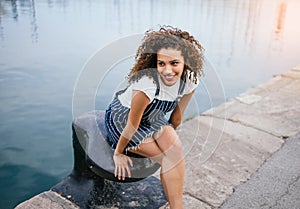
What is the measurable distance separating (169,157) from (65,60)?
18.5 feet

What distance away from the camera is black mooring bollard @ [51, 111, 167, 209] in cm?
192

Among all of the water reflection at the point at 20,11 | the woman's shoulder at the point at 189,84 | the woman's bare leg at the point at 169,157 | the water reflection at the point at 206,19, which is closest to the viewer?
the woman's bare leg at the point at 169,157

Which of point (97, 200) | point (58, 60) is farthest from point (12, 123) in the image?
point (97, 200)

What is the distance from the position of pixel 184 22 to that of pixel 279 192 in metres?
9.01

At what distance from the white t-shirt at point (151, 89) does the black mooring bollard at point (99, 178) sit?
30 centimetres

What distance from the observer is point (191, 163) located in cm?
281

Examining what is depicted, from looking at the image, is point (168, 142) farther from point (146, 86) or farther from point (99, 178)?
point (99, 178)

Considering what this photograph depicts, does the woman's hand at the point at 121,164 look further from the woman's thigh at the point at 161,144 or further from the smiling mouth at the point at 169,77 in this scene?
the smiling mouth at the point at 169,77

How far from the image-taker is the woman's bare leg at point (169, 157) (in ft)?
5.94

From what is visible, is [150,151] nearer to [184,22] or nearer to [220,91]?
[220,91]

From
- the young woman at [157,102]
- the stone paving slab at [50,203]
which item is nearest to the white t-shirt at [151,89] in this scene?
the young woman at [157,102]

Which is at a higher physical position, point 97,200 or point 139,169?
point 139,169

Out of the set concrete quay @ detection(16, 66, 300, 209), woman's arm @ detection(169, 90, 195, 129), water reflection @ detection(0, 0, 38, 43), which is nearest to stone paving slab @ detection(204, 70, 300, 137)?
concrete quay @ detection(16, 66, 300, 209)

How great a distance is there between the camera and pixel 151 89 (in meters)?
1.71
